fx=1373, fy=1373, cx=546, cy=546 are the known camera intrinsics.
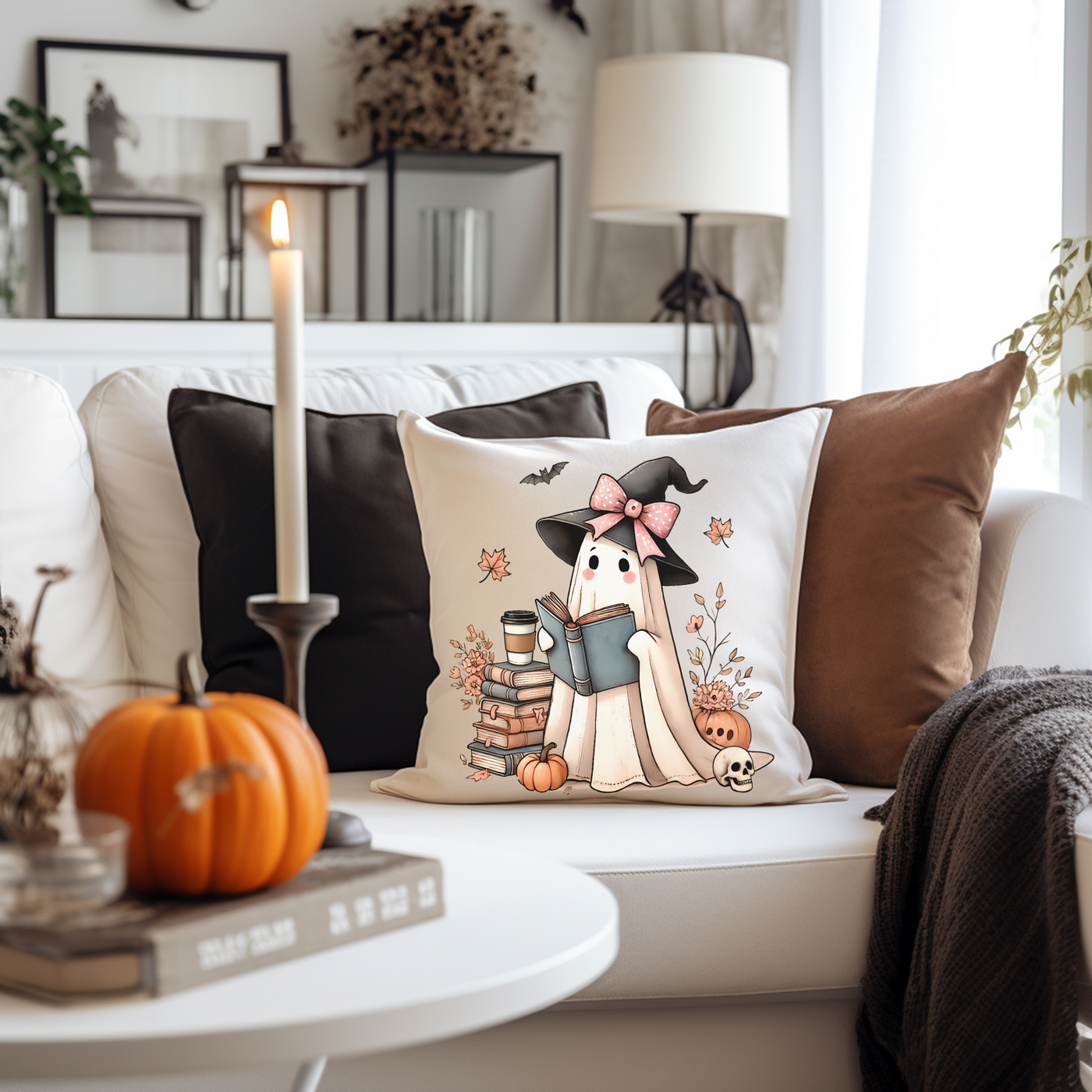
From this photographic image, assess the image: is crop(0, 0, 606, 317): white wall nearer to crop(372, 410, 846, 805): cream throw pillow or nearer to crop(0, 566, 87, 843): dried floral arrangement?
crop(372, 410, 846, 805): cream throw pillow

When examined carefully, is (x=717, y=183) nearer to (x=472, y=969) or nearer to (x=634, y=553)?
(x=634, y=553)

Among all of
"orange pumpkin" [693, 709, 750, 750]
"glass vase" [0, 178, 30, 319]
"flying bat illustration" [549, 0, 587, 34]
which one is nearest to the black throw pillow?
"orange pumpkin" [693, 709, 750, 750]

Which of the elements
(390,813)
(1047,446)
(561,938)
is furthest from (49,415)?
(1047,446)

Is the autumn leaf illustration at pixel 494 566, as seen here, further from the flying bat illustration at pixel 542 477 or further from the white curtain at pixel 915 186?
the white curtain at pixel 915 186

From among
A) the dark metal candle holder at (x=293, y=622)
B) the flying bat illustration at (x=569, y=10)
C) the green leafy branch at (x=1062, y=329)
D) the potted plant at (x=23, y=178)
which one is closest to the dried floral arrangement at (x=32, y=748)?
the dark metal candle holder at (x=293, y=622)

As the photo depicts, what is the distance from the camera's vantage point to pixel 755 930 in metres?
1.28

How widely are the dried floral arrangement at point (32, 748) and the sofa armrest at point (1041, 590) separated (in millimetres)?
1129

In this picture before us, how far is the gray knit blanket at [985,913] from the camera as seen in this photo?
1.16 metres

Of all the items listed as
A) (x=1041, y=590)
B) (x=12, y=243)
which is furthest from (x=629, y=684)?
(x=12, y=243)

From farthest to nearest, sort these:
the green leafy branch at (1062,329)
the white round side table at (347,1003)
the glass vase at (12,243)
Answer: the glass vase at (12,243)
the green leafy branch at (1062,329)
the white round side table at (347,1003)

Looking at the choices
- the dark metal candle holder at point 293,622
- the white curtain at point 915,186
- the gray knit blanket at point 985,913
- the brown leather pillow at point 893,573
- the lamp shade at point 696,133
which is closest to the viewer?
the dark metal candle holder at point 293,622

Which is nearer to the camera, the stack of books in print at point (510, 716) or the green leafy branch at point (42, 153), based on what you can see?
the stack of books in print at point (510, 716)

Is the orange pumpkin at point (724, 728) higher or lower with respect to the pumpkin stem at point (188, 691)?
lower

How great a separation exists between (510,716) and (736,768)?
24cm
